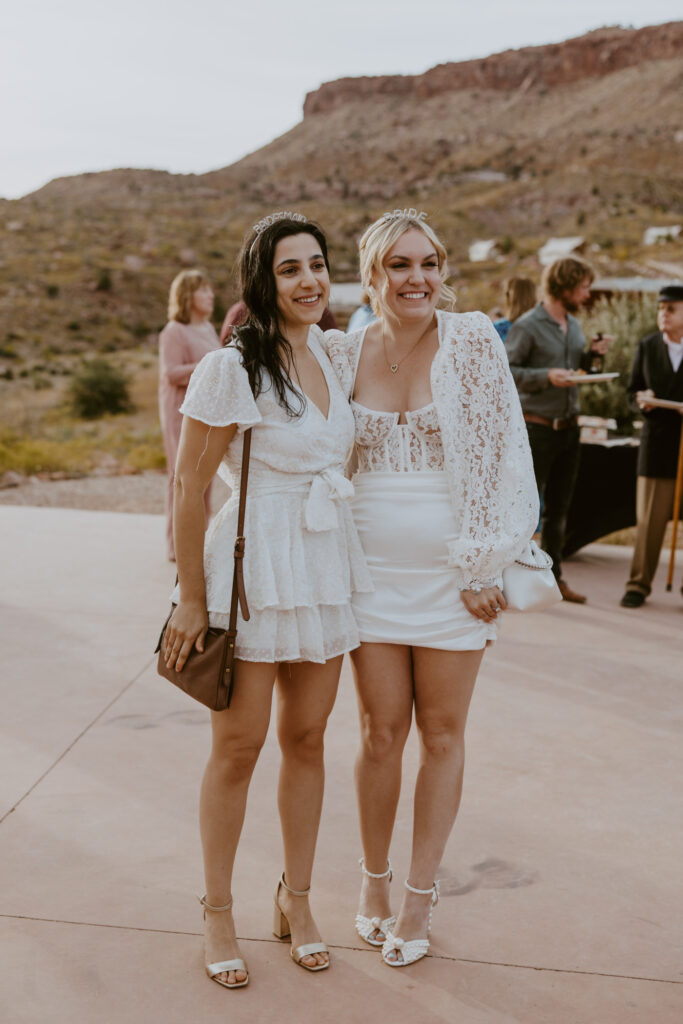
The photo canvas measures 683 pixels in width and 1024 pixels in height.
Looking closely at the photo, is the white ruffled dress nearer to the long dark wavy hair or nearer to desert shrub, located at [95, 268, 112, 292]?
the long dark wavy hair

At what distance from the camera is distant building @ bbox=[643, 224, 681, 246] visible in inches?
→ 1471

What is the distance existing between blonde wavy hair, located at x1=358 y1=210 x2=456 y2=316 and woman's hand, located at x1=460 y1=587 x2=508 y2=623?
75 centimetres

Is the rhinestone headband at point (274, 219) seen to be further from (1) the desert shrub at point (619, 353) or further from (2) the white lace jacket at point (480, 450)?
(1) the desert shrub at point (619, 353)

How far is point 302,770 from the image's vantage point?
2.43m

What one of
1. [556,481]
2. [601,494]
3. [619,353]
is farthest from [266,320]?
[619,353]

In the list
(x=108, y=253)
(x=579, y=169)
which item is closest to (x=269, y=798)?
(x=108, y=253)

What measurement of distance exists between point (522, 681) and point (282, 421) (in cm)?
264

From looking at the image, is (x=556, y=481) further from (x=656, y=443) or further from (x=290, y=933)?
(x=290, y=933)

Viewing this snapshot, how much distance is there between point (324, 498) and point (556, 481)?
12.7 feet

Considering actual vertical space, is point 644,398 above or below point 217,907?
above

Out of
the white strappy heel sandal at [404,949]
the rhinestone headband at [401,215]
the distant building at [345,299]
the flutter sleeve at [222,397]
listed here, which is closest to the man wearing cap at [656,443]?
the rhinestone headband at [401,215]

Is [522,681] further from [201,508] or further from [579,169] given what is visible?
[579,169]

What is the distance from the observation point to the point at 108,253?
149 ft

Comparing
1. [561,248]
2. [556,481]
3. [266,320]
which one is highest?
[561,248]
